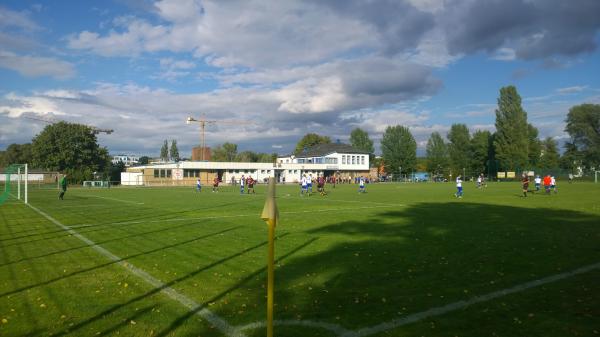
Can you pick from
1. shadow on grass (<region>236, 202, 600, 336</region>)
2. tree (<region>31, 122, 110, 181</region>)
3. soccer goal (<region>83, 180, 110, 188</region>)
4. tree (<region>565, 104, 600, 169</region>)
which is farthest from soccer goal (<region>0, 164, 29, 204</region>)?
tree (<region>565, 104, 600, 169</region>)

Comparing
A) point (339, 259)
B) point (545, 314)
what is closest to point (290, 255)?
point (339, 259)

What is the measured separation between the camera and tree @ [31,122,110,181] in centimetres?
7731

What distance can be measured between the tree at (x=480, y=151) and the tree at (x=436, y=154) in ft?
35.7

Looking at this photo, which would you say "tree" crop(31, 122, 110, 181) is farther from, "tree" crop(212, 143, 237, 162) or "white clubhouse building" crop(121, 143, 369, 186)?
"tree" crop(212, 143, 237, 162)

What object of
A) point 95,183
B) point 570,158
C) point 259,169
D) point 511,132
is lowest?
point 95,183

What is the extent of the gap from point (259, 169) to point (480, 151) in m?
53.4

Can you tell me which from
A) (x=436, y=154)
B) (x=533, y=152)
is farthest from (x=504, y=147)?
(x=436, y=154)

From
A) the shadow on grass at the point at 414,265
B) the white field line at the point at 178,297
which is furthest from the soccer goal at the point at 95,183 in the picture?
the white field line at the point at 178,297

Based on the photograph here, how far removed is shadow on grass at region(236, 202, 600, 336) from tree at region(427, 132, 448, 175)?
349 feet

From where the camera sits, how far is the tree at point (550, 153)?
103912 mm

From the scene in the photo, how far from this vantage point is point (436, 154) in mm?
121875

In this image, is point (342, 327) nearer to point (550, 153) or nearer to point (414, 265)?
point (414, 265)

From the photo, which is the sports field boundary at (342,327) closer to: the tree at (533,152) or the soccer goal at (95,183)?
the soccer goal at (95,183)

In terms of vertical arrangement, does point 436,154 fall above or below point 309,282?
above
